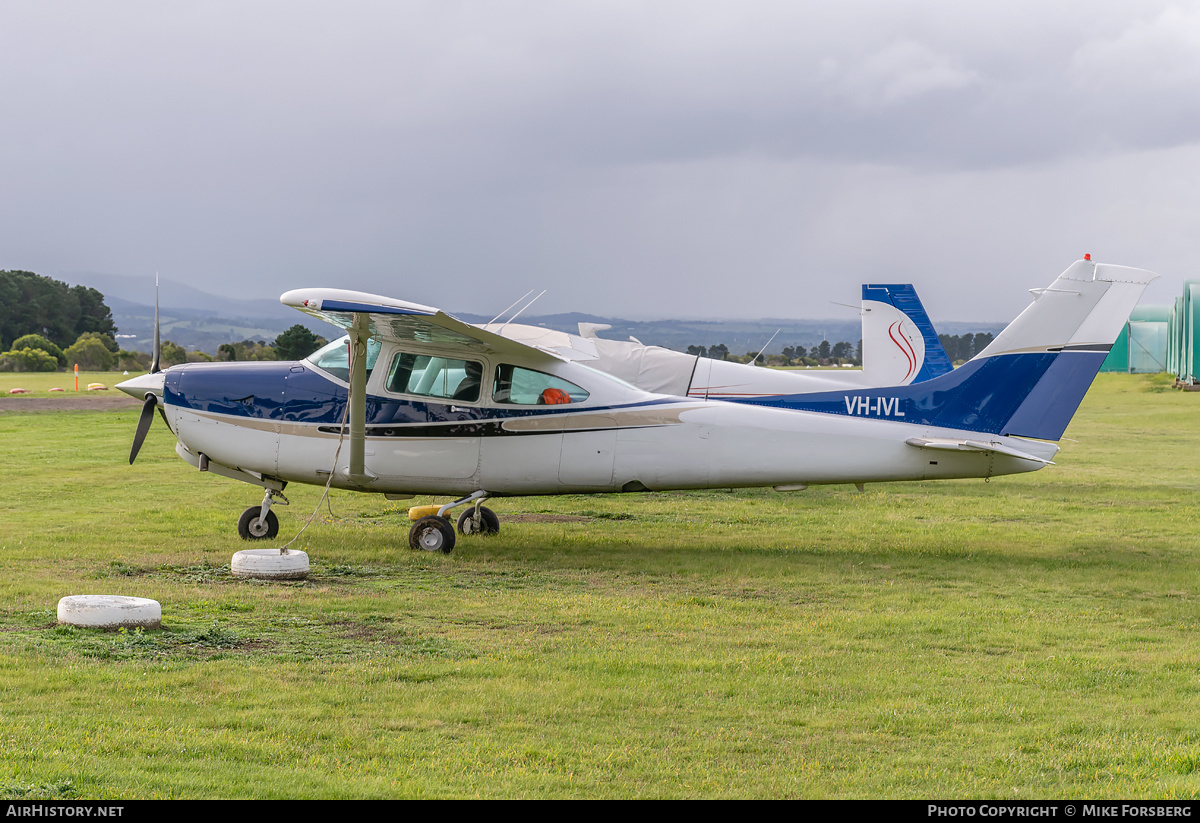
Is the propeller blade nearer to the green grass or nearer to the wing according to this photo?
the wing

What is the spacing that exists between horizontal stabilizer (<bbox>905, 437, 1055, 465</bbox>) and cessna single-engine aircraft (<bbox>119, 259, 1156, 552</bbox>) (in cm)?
3

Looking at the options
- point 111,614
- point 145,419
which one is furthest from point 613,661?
point 145,419

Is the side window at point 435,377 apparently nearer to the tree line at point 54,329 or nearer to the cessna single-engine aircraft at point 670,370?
the cessna single-engine aircraft at point 670,370

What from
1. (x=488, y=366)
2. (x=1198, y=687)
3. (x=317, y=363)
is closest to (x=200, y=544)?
(x=317, y=363)

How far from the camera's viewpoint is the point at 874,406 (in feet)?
39.2

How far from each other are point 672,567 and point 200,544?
15.5ft

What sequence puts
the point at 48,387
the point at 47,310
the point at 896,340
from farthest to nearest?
the point at 47,310 → the point at 48,387 → the point at 896,340

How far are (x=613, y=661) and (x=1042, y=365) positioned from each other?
638 cm

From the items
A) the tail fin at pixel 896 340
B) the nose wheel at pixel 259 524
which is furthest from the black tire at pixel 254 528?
the tail fin at pixel 896 340

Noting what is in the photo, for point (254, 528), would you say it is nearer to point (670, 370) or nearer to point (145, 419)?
point (145, 419)

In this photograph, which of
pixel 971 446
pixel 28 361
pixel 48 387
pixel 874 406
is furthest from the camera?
pixel 28 361

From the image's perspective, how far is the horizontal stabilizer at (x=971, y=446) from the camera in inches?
412

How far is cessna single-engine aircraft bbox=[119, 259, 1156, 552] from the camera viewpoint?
1073 centimetres

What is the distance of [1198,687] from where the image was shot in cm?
620
